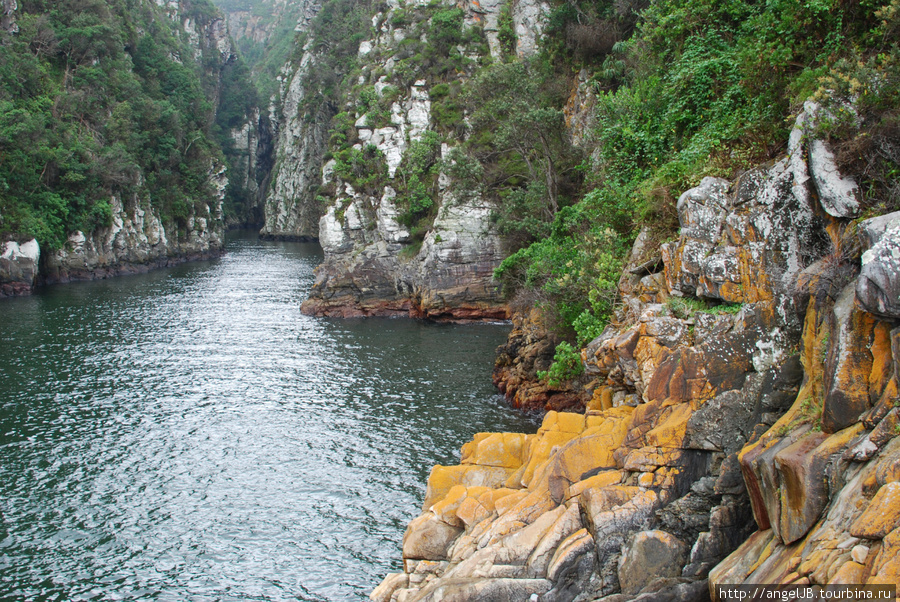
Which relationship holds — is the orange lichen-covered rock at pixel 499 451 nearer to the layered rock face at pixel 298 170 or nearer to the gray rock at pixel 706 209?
the gray rock at pixel 706 209

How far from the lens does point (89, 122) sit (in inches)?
2594

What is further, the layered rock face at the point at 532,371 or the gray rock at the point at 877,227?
the layered rock face at the point at 532,371

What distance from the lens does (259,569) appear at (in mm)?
15797

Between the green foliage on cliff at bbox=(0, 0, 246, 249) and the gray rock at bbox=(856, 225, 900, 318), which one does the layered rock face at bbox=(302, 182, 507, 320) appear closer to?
the green foliage on cliff at bbox=(0, 0, 246, 249)

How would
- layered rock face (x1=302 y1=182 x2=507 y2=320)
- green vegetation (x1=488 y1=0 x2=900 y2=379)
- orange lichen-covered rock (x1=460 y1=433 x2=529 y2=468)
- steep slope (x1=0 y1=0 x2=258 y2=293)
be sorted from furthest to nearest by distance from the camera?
1. steep slope (x1=0 y1=0 x2=258 y2=293)
2. layered rock face (x1=302 y1=182 x2=507 y2=320)
3. orange lichen-covered rock (x1=460 y1=433 x2=529 y2=468)
4. green vegetation (x1=488 y1=0 x2=900 y2=379)

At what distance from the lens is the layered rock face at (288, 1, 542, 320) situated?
42875 millimetres

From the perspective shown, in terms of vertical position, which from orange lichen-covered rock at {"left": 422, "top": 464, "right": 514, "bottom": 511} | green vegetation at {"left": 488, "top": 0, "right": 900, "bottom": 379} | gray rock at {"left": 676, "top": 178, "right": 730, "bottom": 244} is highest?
green vegetation at {"left": 488, "top": 0, "right": 900, "bottom": 379}

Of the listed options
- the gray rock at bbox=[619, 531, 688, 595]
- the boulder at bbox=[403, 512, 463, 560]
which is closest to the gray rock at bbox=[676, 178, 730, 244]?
the gray rock at bbox=[619, 531, 688, 595]

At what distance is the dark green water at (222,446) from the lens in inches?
625

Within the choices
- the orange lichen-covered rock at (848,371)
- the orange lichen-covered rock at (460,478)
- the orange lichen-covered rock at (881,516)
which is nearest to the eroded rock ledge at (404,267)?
the orange lichen-covered rock at (460,478)

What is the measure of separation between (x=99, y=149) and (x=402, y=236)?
126 feet

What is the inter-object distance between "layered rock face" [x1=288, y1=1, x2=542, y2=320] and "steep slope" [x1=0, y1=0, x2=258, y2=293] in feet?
87.4

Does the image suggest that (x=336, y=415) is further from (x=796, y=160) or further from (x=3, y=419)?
(x=796, y=160)

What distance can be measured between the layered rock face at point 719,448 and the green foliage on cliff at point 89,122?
2188 inches
